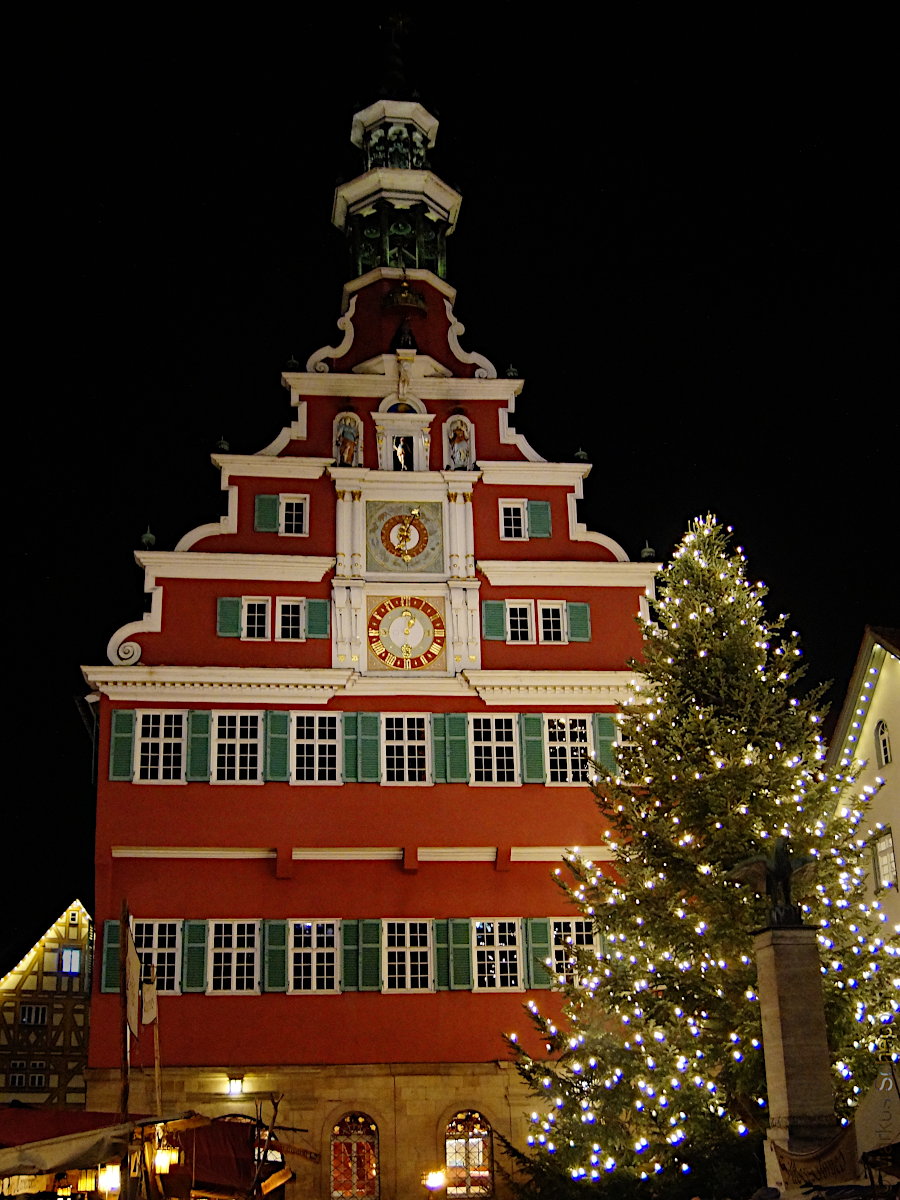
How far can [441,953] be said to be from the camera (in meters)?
29.8

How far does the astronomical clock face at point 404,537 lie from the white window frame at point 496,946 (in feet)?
24.1

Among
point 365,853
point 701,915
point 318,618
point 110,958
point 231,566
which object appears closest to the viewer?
point 701,915

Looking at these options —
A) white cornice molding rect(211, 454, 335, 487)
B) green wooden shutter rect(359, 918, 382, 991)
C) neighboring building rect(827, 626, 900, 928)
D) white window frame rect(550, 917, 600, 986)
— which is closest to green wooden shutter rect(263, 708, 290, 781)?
green wooden shutter rect(359, 918, 382, 991)

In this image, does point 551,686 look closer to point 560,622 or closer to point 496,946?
point 560,622

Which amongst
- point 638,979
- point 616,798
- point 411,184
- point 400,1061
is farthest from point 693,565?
point 411,184

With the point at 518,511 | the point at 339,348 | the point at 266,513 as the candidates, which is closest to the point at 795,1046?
the point at 518,511

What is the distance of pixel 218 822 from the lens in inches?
1180

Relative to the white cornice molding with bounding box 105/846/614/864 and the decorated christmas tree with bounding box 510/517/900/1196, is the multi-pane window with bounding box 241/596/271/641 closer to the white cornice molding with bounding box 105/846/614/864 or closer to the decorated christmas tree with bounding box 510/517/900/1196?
the white cornice molding with bounding box 105/846/614/864

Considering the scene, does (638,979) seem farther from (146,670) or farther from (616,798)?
(146,670)

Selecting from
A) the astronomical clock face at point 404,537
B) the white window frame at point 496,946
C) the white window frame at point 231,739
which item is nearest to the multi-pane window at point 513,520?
the astronomical clock face at point 404,537

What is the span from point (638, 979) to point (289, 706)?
39.4ft

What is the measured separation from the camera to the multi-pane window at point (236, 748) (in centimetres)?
3038

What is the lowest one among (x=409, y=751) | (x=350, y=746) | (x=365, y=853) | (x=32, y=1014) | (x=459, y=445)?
(x=32, y=1014)

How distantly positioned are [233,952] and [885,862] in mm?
13881
